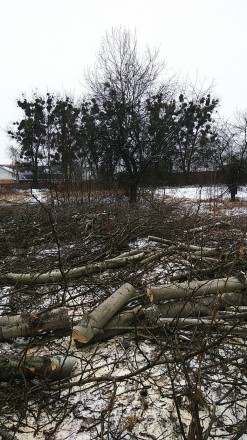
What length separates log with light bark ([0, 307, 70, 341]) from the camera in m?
3.36

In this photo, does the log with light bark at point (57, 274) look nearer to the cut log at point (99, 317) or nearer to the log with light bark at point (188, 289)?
the cut log at point (99, 317)

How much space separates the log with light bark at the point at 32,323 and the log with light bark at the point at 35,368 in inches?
21.6

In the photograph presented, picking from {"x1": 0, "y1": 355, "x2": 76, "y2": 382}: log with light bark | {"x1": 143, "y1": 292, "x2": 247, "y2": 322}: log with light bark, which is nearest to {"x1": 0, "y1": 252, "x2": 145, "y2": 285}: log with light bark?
{"x1": 143, "y1": 292, "x2": 247, "y2": 322}: log with light bark

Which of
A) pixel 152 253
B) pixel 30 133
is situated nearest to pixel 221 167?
pixel 30 133

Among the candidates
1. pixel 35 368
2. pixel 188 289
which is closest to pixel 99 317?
pixel 35 368

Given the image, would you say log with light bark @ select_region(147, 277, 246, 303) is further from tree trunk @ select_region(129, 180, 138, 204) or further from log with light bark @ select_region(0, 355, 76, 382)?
tree trunk @ select_region(129, 180, 138, 204)

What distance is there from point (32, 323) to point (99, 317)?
65cm

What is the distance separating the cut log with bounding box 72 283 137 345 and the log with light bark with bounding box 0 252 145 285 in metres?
1.19

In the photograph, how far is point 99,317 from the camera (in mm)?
3279

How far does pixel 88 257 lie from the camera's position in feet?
18.4

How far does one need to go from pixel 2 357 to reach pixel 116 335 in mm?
1119

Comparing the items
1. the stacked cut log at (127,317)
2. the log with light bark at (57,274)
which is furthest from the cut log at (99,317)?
the log with light bark at (57,274)

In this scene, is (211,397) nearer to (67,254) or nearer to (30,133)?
(67,254)

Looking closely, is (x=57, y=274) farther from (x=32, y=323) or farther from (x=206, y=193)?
(x=206, y=193)
